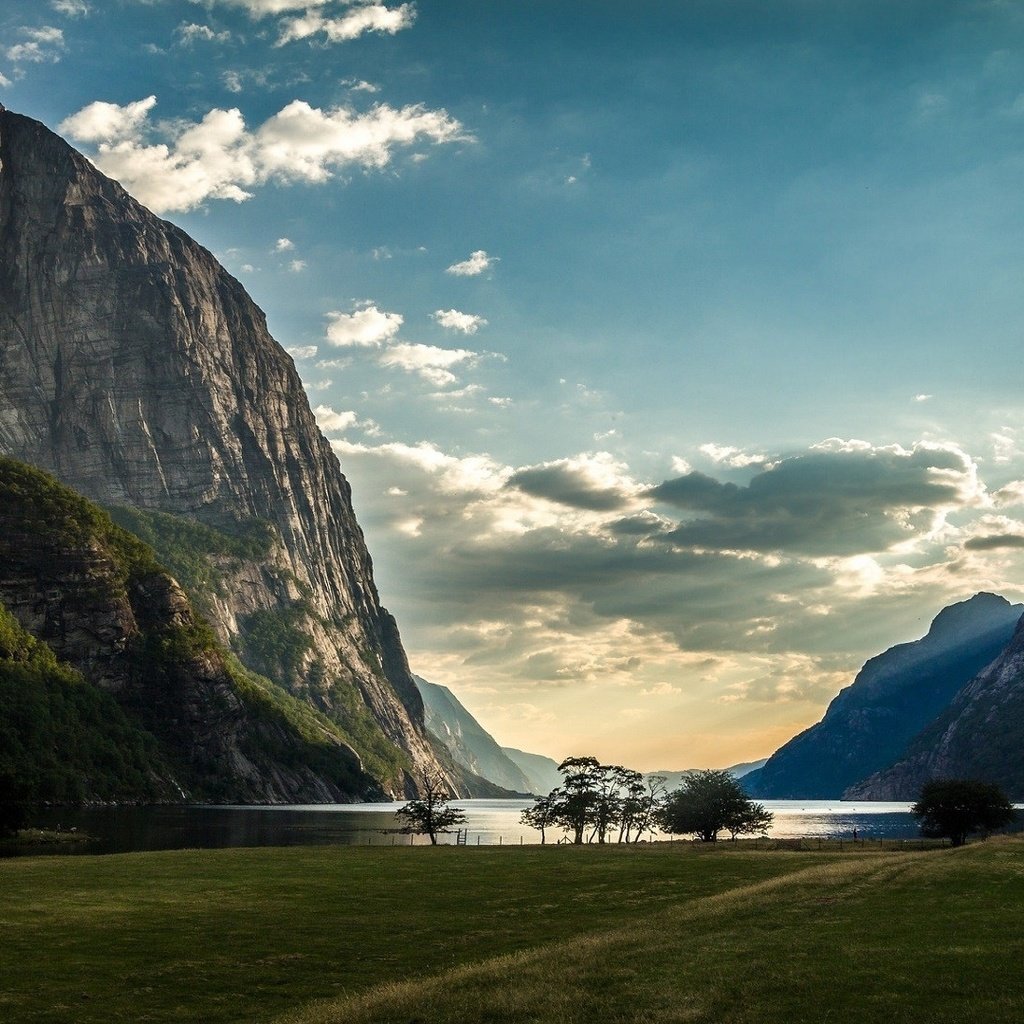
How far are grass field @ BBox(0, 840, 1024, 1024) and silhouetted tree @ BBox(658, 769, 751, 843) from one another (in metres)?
78.2

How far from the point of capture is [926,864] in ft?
200

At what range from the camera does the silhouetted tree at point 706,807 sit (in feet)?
468

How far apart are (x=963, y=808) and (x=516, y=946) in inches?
3946

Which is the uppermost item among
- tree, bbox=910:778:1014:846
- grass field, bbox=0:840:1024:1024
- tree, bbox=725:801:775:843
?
grass field, bbox=0:840:1024:1024

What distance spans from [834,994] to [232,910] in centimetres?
3063

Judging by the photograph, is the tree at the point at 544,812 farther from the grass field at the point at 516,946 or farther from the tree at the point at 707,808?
the grass field at the point at 516,946

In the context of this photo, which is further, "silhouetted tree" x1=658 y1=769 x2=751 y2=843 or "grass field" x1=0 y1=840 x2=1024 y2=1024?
"silhouetted tree" x1=658 y1=769 x2=751 y2=843

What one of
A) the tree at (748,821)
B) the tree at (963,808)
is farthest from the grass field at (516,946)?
the tree at (748,821)

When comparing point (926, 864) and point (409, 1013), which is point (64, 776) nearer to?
point (926, 864)

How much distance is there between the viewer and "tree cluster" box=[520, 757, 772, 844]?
470ft

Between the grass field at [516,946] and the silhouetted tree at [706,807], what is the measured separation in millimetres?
78200

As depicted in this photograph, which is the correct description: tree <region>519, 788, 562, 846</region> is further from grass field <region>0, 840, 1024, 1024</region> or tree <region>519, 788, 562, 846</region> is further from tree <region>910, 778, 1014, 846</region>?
grass field <region>0, 840, 1024, 1024</region>

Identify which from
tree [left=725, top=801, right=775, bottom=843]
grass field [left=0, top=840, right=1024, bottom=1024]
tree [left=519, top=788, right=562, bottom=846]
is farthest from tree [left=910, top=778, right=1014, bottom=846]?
grass field [left=0, top=840, right=1024, bottom=1024]

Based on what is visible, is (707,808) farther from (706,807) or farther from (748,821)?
(748,821)
